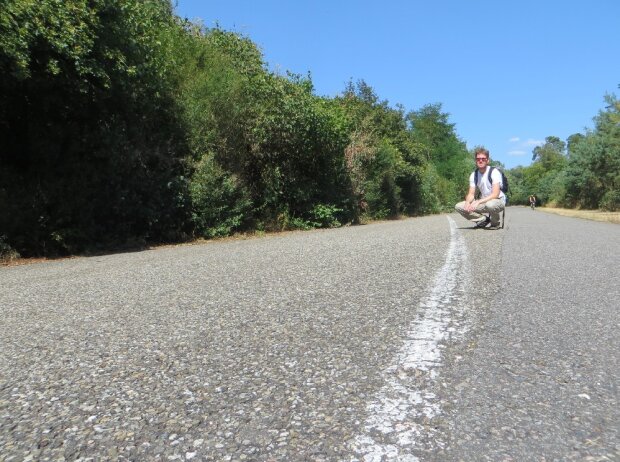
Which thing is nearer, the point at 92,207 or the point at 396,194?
the point at 92,207

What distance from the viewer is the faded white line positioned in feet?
6.15

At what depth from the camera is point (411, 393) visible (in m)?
2.30

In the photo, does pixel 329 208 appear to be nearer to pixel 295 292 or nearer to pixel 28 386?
pixel 295 292

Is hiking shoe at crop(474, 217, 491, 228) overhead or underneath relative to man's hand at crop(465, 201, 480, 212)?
underneath

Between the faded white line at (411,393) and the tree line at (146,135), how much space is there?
890 cm

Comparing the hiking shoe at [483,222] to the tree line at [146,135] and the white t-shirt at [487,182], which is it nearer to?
the white t-shirt at [487,182]

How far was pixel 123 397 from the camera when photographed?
239 centimetres

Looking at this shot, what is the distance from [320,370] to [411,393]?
0.55m

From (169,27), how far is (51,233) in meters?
8.72

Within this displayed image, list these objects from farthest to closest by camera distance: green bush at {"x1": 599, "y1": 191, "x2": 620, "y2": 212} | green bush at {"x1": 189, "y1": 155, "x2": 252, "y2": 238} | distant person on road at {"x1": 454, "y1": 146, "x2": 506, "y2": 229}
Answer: green bush at {"x1": 599, "y1": 191, "x2": 620, "y2": 212}
green bush at {"x1": 189, "y1": 155, "x2": 252, "y2": 238}
distant person on road at {"x1": 454, "y1": 146, "x2": 506, "y2": 229}

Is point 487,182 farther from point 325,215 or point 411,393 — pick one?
point 411,393

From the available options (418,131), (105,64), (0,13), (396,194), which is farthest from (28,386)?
(418,131)

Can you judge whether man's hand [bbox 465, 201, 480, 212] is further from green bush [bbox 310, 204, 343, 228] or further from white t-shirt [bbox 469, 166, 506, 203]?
green bush [bbox 310, 204, 343, 228]

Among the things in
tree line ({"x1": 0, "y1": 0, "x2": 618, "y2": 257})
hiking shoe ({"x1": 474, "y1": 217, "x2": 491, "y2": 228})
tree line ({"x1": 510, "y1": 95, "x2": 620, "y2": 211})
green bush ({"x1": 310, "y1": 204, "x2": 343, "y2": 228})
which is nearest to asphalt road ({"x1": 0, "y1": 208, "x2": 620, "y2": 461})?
tree line ({"x1": 0, "y1": 0, "x2": 618, "y2": 257})
